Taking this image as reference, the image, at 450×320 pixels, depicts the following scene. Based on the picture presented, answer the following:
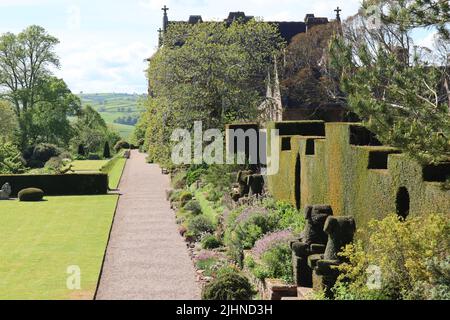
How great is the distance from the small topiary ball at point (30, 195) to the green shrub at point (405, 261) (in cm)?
2833

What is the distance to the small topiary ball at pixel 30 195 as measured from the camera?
38.5 m

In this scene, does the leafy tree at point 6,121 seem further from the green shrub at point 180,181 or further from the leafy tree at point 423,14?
the leafy tree at point 423,14

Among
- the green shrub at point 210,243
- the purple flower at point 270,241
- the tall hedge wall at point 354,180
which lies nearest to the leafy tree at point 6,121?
the tall hedge wall at point 354,180

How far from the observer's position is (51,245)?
23562mm

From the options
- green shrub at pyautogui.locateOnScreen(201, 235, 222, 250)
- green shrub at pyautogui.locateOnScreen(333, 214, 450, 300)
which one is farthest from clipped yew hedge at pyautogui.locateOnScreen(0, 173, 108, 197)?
green shrub at pyautogui.locateOnScreen(333, 214, 450, 300)

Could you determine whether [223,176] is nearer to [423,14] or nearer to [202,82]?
[202,82]

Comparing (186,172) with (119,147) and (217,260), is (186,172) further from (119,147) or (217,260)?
(119,147)

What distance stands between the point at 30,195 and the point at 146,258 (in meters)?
19.7

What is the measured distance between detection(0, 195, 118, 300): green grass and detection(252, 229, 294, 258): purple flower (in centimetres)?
400

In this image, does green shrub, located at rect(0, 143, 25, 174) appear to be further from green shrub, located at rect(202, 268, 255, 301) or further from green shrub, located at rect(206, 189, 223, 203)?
green shrub, located at rect(202, 268, 255, 301)

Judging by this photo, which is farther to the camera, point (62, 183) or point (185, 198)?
point (62, 183)

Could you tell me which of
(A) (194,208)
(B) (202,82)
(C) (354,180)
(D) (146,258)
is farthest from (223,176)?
(C) (354,180)
